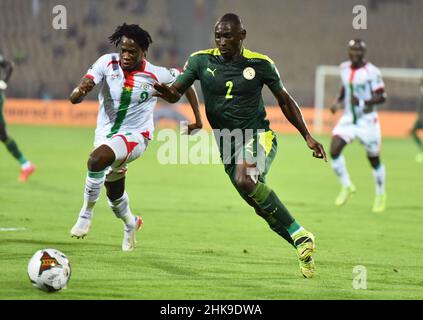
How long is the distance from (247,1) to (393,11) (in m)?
7.37

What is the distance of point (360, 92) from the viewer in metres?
14.6

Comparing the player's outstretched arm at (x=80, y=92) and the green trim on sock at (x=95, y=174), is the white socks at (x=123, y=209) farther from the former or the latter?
Result: the player's outstretched arm at (x=80, y=92)

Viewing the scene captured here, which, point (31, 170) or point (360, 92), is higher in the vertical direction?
point (360, 92)

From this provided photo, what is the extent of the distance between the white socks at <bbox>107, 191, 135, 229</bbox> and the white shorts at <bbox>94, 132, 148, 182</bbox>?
0.79ft

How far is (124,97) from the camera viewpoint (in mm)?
9148

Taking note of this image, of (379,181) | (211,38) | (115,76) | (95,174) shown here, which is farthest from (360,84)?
(211,38)

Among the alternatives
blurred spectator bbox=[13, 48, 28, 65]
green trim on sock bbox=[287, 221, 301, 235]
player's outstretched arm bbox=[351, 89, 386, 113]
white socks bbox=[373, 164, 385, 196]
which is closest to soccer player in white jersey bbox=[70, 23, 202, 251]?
green trim on sock bbox=[287, 221, 301, 235]

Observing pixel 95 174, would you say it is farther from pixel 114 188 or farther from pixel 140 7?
pixel 140 7

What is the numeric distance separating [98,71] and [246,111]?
1672 millimetres

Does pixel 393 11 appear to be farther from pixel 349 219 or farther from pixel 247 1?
pixel 349 219

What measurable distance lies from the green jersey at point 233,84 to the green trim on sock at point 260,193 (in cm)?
65

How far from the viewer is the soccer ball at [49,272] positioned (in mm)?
6812
